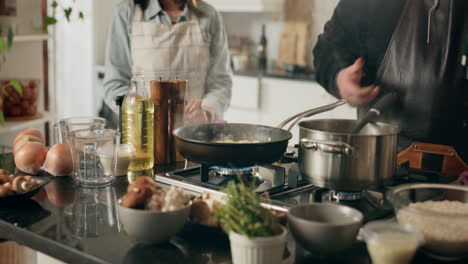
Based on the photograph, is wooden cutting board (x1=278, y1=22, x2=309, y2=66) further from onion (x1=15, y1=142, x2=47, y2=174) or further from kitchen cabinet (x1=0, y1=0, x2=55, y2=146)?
onion (x1=15, y1=142, x2=47, y2=174)

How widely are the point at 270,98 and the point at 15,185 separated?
2.69 metres

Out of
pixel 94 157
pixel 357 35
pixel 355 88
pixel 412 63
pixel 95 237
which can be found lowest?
pixel 95 237

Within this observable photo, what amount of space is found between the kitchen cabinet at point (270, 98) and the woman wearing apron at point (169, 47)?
2.80ft

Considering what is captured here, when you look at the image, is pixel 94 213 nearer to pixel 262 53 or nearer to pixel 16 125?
pixel 16 125

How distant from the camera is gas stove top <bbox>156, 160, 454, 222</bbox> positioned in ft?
4.49

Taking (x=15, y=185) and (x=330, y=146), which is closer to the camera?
(x=330, y=146)

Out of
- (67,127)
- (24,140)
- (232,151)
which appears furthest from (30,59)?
(232,151)

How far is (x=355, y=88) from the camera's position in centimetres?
228

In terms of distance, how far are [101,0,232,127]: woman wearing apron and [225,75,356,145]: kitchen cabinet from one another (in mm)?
853

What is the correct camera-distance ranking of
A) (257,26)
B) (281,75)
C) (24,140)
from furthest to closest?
(257,26) < (281,75) < (24,140)

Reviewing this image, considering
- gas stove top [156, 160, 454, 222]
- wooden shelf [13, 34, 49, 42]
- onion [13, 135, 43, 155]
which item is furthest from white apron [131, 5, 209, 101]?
gas stove top [156, 160, 454, 222]

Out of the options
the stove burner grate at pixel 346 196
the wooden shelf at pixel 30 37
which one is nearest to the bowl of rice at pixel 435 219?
the stove burner grate at pixel 346 196

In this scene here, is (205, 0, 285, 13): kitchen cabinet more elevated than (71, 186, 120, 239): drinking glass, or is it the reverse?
(205, 0, 285, 13): kitchen cabinet

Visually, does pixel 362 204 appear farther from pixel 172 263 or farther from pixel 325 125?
pixel 172 263
